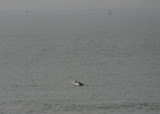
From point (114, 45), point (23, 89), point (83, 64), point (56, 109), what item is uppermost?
point (114, 45)

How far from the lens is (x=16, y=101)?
6069 centimetres

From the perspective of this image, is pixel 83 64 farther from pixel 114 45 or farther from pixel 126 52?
pixel 114 45

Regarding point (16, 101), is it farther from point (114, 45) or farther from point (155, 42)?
point (155, 42)

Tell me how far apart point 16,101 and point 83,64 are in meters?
29.7

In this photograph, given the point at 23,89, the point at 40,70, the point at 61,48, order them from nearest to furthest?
the point at 23,89 → the point at 40,70 → the point at 61,48

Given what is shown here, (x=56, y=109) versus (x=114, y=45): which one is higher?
(x=114, y=45)

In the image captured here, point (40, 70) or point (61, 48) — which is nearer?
point (40, 70)

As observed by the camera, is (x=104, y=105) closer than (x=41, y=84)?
Yes

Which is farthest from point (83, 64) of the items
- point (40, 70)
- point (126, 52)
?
point (126, 52)

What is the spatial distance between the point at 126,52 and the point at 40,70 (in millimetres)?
28649

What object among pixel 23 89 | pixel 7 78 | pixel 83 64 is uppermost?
pixel 83 64

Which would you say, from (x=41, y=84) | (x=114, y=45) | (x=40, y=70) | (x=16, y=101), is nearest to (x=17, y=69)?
(x=40, y=70)

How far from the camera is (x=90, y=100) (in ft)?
200

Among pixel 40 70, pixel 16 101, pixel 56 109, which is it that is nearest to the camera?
pixel 56 109
